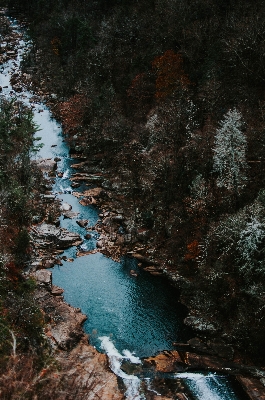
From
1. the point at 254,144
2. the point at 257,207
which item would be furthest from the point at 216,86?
the point at 257,207

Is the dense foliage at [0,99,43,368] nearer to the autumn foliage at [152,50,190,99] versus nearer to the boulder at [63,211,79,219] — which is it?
the boulder at [63,211,79,219]

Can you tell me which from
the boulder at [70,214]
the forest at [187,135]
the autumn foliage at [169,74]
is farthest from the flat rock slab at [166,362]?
the autumn foliage at [169,74]

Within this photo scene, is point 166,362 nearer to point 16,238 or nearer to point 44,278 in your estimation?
point 44,278

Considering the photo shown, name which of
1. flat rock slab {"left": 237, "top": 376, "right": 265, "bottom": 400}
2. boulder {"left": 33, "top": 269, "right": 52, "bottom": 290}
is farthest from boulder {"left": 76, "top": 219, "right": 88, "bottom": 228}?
flat rock slab {"left": 237, "top": 376, "right": 265, "bottom": 400}

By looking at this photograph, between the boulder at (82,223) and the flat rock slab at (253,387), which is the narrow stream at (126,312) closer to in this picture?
the boulder at (82,223)

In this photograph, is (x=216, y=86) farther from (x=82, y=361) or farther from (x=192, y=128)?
(x=82, y=361)

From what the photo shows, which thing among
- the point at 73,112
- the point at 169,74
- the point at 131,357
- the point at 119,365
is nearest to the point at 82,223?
the point at 131,357
